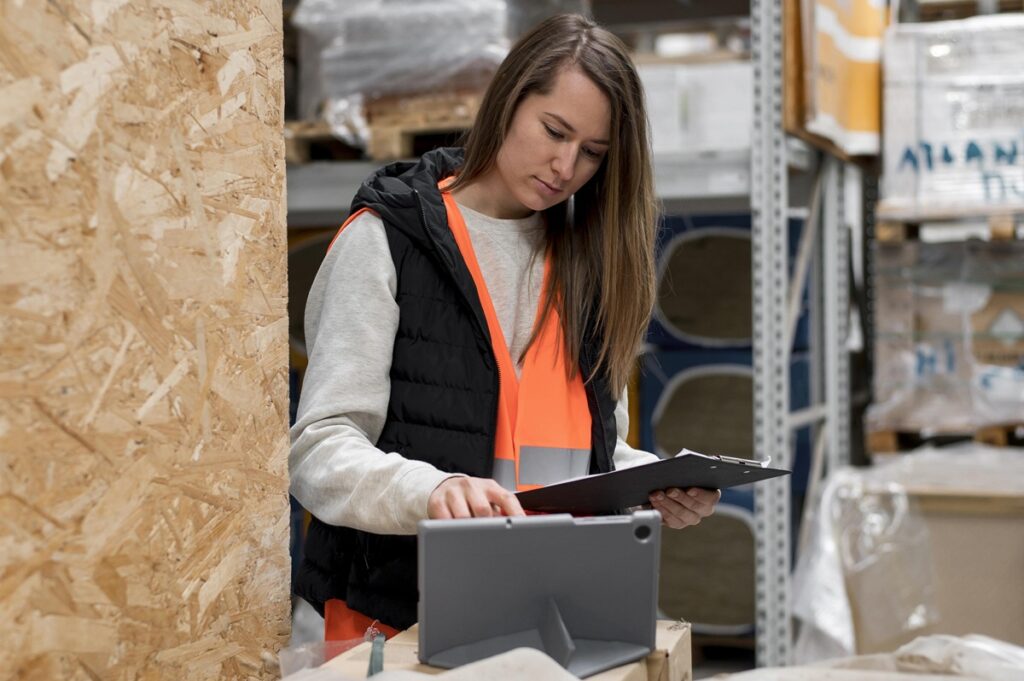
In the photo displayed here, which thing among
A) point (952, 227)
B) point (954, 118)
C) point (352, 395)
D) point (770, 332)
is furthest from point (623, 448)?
Result: point (952, 227)

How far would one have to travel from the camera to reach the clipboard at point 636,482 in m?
1.50

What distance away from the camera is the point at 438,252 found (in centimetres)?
181

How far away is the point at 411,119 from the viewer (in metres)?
3.94

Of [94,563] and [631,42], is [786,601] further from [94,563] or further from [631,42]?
[631,42]

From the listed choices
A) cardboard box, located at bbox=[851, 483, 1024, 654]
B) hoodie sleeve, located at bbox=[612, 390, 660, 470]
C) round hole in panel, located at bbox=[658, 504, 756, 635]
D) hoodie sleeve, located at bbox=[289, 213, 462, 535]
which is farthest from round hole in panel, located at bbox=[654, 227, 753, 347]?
hoodie sleeve, located at bbox=[289, 213, 462, 535]

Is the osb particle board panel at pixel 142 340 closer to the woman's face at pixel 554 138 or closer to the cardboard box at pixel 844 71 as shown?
the woman's face at pixel 554 138

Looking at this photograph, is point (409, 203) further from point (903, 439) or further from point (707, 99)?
point (903, 439)

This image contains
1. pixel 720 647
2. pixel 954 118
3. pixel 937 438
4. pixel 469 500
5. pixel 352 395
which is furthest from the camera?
pixel 720 647

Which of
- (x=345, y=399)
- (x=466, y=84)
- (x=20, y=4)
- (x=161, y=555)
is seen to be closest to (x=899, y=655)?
(x=345, y=399)

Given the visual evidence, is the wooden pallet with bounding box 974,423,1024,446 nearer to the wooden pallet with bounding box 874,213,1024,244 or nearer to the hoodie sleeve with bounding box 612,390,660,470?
the wooden pallet with bounding box 874,213,1024,244

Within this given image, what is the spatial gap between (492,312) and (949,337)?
327cm

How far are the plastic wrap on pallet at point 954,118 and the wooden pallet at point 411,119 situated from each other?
173 cm

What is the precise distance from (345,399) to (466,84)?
2.38m

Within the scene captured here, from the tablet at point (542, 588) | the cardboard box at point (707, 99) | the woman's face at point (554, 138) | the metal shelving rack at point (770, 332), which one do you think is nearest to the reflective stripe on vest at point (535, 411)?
the woman's face at point (554, 138)
